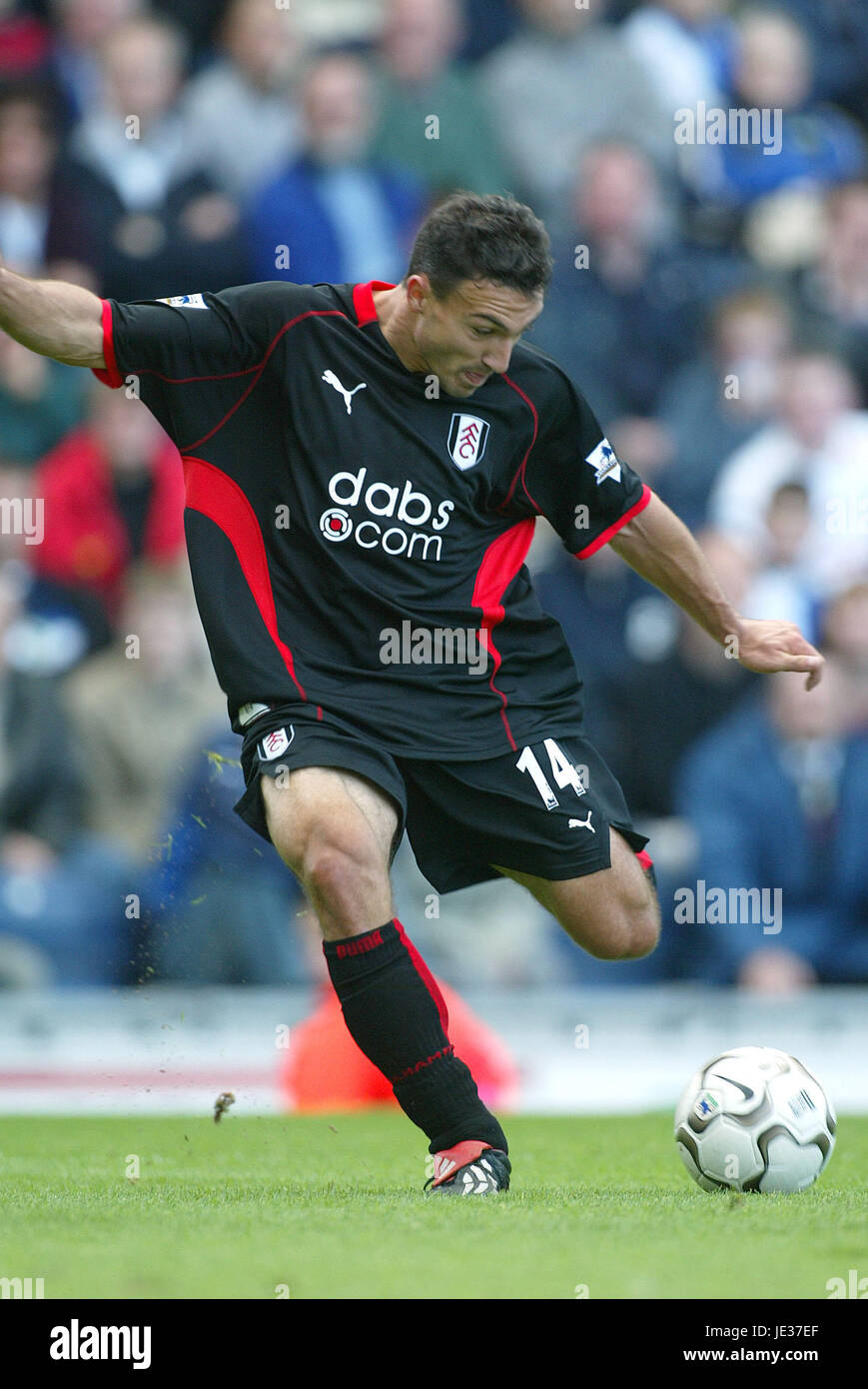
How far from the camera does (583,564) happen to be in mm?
10391

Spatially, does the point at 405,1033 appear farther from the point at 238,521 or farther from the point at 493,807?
the point at 238,521

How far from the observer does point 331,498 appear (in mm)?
4992

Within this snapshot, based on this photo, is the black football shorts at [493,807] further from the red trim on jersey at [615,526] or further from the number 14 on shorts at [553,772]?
the red trim on jersey at [615,526]

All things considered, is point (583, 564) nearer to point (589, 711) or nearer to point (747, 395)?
point (589, 711)

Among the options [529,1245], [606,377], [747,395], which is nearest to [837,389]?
[747,395]

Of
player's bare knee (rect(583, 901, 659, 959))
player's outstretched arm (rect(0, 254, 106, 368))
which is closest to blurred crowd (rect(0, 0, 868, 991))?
player's bare knee (rect(583, 901, 659, 959))

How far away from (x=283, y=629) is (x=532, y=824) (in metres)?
0.86

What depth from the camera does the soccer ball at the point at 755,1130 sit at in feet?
15.4

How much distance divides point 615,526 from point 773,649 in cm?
57

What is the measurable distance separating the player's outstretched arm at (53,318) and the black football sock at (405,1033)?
155cm

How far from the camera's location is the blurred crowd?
962 cm

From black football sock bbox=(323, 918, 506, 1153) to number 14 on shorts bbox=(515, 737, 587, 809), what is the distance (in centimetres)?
74

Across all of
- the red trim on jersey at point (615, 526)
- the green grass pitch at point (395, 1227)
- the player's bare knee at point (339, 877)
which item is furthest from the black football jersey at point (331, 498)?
the green grass pitch at point (395, 1227)

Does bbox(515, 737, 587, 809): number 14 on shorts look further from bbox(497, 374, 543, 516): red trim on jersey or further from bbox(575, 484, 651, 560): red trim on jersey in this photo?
bbox(497, 374, 543, 516): red trim on jersey
